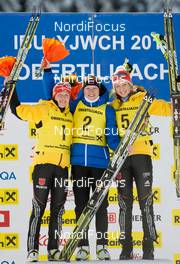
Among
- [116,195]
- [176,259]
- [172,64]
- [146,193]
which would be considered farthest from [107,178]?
[172,64]

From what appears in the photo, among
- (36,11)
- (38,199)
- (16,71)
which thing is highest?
(36,11)

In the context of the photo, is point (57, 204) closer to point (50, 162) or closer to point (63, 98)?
point (50, 162)

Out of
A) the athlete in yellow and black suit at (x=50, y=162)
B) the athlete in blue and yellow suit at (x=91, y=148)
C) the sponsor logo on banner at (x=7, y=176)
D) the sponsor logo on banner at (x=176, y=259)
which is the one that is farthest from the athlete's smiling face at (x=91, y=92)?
the sponsor logo on banner at (x=176, y=259)

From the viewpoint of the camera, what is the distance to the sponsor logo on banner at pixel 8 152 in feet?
10.1

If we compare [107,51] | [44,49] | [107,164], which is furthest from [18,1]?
[107,164]

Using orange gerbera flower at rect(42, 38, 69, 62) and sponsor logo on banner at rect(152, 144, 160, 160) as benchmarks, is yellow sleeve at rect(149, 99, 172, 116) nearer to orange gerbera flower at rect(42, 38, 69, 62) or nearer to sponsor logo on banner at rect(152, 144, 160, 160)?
sponsor logo on banner at rect(152, 144, 160, 160)

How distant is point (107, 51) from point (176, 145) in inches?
26.8

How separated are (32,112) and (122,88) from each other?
55cm

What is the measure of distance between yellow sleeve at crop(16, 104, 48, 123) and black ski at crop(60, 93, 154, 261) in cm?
49

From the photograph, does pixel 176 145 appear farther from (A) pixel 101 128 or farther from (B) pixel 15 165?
(B) pixel 15 165

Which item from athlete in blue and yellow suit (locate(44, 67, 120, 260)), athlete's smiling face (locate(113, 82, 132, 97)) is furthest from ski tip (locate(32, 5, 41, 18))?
athlete's smiling face (locate(113, 82, 132, 97))

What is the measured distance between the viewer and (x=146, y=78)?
10.3ft

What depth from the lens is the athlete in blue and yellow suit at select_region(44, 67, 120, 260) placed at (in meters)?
3.11

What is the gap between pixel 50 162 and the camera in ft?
10.3
